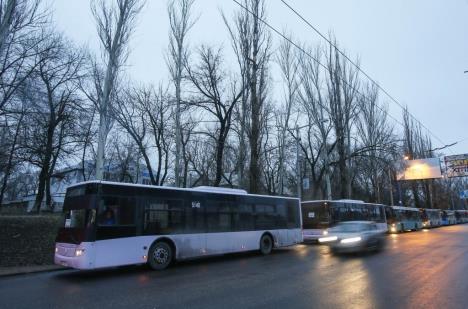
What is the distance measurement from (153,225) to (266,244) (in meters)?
6.94

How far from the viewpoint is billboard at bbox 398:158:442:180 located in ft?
160

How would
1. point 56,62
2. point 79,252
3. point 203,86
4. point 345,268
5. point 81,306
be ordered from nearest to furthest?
point 81,306 < point 79,252 < point 345,268 < point 56,62 < point 203,86

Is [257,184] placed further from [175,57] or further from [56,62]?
[56,62]

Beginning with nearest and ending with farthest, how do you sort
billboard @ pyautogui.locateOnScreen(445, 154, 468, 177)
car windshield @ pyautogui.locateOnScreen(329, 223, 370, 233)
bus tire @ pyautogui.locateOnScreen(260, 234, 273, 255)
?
car windshield @ pyautogui.locateOnScreen(329, 223, 370, 233) → bus tire @ pyautogui.locateOnScreen(260, 234, 273, 255) → billboard @ pyautogui.locateOnScreen(445, 154, 468, 177)

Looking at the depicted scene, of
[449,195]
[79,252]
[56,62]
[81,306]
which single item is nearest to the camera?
[81,306]

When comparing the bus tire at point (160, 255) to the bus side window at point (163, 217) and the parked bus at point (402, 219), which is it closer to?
the bus side window at point (163, 217)

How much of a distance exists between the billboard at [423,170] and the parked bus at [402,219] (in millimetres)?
4256

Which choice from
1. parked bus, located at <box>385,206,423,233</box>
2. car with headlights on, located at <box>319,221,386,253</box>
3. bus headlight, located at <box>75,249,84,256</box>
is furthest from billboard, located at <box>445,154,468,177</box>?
bus headlight, located at <box>75,249,84,256</box>

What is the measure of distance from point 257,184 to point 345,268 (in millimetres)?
12527

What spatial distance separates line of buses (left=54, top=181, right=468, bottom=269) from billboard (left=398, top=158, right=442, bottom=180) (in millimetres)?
33879

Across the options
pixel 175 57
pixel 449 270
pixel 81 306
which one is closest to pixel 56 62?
pixel 175 57

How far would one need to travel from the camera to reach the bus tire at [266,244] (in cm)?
1845

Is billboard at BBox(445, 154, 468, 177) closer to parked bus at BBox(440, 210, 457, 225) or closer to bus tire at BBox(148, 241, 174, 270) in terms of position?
parked bus at BBox(440, 210, 457, 225)

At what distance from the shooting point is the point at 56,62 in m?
24.1
